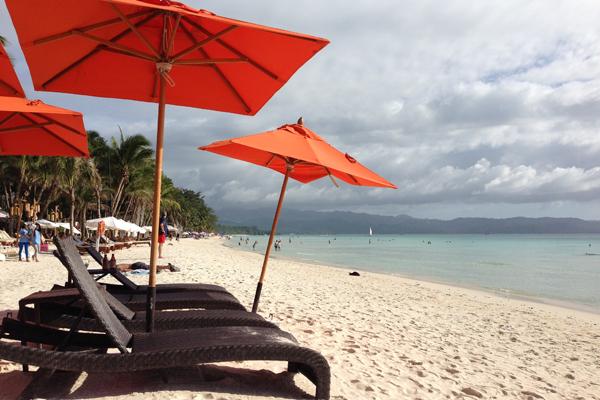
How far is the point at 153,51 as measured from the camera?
2730 mm

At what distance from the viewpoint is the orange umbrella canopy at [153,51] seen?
8.59 feet

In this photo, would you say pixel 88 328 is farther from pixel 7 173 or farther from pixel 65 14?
pixel 7 173

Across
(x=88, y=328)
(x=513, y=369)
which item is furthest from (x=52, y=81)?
(x=513, y=369)

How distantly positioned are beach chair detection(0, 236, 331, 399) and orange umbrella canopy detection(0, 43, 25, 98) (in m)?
2.23

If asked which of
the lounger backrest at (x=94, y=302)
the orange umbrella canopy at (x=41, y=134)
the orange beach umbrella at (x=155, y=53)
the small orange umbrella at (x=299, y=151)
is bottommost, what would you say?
the lounger backrest at (x=94, y=302)

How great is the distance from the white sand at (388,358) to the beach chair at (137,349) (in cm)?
25

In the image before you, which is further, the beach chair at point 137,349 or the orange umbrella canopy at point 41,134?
the orange umbrella canopy at point 41,134

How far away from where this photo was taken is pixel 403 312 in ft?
24.6

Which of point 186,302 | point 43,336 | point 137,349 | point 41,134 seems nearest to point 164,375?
point 137,349

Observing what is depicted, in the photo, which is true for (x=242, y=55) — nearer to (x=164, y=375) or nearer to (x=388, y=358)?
(x=164, y=375)

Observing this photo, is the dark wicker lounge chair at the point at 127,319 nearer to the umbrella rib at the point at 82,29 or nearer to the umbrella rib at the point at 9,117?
the umbrella rib at the point at 82,29

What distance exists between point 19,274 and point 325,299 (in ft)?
24.4

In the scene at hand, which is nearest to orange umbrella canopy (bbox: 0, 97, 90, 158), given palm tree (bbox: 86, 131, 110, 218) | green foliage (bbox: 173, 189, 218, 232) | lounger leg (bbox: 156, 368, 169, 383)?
lounger leg (bbox: 156, 368, 169, 383)

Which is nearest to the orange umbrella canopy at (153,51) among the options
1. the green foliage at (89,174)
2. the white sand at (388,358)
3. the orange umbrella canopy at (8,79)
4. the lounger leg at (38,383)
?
the orange umbrella canopy at (8,79)
